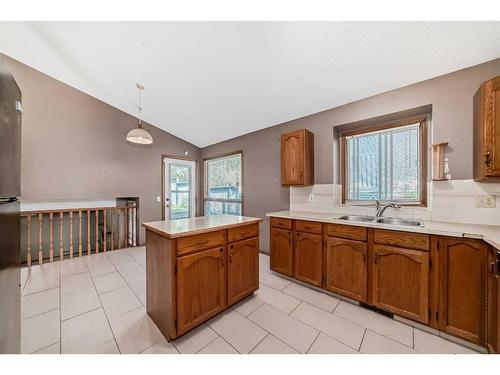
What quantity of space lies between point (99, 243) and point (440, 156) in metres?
5.54

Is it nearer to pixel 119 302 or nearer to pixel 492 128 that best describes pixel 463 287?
pixel 492 128

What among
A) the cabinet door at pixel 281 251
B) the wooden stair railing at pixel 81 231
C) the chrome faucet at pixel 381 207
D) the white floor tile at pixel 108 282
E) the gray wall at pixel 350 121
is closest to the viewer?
the gray wall at pixel 350 121

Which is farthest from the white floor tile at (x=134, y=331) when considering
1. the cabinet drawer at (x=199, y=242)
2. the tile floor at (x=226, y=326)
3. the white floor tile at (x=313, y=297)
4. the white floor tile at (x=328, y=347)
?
the white floor tile at (x=313, y=297)

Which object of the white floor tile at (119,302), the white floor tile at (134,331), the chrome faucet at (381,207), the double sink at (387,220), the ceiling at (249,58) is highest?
the ceiling at (249,58)

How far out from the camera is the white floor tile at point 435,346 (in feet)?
4.80

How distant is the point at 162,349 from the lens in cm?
148

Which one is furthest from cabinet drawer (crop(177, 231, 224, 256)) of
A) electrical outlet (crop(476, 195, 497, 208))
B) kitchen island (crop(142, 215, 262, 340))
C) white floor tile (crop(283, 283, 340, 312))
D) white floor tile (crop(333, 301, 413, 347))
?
electrical outlet (crop(476, 195, 497, 208))

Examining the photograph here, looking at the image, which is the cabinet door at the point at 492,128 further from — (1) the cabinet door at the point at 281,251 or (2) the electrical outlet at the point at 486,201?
(1) the cabinet door at the point at 281,251

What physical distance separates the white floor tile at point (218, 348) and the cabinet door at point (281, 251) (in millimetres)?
1231

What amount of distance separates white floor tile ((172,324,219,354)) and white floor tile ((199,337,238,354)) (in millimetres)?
34

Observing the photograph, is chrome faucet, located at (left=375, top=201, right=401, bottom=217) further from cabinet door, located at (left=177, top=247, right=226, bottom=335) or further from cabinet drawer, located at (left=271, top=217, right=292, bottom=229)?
cabinet door, located at (left=177, top=247, right=226, bottom=335)

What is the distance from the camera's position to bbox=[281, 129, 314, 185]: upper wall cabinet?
9.01 ft

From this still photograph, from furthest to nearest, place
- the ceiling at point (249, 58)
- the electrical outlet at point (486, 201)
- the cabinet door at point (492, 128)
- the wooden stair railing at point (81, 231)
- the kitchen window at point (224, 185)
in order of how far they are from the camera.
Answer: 1. the kitchen window at point (224, 185)
2. the wooden stair railing at point (81, 231)
3. the electrical outlet at point (486, 201)
4. the ceiling at point (249, 58)
5. the cabinet door at point (492, 128)
